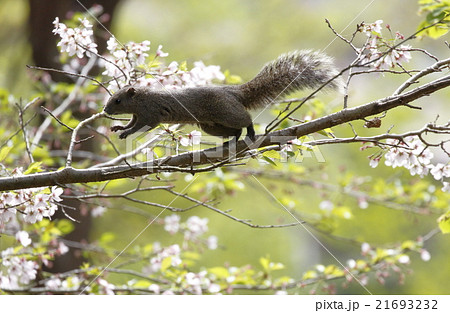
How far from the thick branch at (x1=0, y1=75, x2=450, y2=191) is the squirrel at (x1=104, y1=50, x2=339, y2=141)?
40 centimetres

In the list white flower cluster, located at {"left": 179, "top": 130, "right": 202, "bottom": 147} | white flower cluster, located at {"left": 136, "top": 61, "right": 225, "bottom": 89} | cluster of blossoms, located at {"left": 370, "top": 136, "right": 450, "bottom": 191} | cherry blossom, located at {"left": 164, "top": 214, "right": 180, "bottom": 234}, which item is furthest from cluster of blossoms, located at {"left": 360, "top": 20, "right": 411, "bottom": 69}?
cherry blossom, located at {"left": 164, "top": 214, "right": 180, "bottom": 234}

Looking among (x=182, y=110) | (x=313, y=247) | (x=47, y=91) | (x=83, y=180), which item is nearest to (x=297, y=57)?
(x=182, y=110)

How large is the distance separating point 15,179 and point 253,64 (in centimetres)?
591

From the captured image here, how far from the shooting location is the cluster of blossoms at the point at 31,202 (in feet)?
6.40

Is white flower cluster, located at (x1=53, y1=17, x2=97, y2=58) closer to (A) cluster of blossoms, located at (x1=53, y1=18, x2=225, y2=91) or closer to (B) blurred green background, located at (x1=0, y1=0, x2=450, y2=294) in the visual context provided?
(A) cluster of blossoms, located at (x1=53, y1=18, x2=225, y2=91)

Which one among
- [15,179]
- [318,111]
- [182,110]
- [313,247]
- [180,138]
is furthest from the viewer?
[313,247]

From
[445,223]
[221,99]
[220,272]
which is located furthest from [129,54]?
[445,223]

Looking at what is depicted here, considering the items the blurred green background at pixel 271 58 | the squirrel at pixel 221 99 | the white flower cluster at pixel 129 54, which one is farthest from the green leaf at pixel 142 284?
the blurred green background at pixel 271 58

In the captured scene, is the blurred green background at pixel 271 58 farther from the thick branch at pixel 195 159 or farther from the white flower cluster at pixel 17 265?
the thick branch at pixel 195 159

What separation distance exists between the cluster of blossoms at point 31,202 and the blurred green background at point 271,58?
460 cm

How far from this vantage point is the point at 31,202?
1.96 m

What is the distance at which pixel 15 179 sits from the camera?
183 cm

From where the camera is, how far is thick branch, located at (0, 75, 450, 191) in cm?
171

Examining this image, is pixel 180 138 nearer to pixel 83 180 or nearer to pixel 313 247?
pixel 83 180
